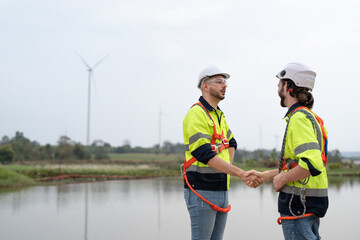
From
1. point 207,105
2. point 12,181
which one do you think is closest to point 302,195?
point 207,105

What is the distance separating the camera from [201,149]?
2951mm

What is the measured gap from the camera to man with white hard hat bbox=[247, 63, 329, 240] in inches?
95.0

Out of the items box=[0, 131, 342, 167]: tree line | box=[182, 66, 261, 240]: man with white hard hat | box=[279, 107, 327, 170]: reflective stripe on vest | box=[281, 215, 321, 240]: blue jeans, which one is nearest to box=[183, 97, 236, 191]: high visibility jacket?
box=[182, 66, 261, 240]: man with white hard hat

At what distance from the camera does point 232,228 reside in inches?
251

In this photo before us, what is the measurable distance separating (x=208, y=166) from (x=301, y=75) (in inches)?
38.0

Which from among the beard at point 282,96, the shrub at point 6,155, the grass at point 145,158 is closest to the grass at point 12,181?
the beard at point 282,96

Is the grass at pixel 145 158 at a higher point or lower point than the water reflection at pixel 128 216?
higher

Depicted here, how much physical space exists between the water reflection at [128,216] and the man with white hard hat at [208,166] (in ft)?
9.05

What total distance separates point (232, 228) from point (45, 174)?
11.1 metres

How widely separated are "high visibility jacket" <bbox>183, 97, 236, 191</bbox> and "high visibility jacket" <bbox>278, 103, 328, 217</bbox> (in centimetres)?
62

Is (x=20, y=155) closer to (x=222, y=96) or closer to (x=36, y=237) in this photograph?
(x=36, y=237)

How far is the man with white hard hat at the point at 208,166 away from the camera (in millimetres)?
2979

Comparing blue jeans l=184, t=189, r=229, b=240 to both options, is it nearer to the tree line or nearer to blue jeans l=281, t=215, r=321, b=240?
blue jeans l=281, t=215, r=321, b=240

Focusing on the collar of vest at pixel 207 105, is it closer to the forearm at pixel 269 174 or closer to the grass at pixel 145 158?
the forearm at pixel 269 174
